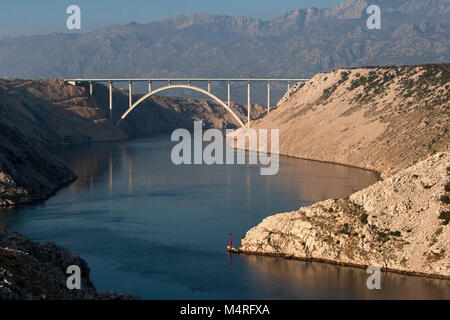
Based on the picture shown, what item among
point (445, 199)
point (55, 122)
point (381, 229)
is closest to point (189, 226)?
point (381, 229)

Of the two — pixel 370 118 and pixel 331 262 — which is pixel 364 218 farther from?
pixel 370 118

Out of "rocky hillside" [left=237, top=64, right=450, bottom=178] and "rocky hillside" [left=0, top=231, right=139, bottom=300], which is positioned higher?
"rocky hillside" [left=237, top=64, right=450, bottom=178]

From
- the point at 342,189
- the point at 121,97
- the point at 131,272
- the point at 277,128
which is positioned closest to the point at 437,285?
the point at 131,272

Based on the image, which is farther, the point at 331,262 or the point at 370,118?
the point at 370,118

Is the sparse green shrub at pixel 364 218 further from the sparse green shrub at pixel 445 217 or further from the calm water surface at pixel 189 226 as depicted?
the sparse green shrub at pixel 445 217

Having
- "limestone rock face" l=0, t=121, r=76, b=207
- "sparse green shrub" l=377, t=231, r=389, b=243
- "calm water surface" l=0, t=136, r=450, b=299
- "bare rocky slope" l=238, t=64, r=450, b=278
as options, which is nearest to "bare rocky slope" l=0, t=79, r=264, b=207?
"limestone rock face" l=0, t=121, r=76, b=207

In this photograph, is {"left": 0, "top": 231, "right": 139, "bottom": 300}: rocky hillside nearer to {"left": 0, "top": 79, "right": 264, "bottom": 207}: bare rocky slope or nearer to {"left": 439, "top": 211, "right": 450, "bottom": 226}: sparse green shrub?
{"left": 439, "top": 211, "right": 450, "bottom": 226}: sparse green shrub
